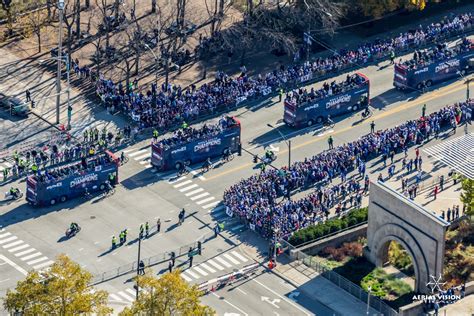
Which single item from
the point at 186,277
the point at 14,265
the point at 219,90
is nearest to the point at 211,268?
the point at 186,277

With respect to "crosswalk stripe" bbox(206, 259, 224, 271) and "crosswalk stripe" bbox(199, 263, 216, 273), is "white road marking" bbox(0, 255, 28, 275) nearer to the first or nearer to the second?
"crosswalk stripe" bbox(199, 263, 216, 273)

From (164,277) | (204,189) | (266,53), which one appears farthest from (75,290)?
(266,53)

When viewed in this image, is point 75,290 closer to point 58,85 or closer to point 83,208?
point 83,208

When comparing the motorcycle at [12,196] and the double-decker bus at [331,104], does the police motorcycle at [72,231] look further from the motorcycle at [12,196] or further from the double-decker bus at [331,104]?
the double-decker bus at [331,104]

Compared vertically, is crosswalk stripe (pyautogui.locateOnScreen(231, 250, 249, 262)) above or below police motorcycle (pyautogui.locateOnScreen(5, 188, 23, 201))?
below

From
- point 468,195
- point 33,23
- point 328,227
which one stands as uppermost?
point 468,195

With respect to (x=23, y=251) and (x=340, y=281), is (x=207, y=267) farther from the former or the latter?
(x=23, y=251)

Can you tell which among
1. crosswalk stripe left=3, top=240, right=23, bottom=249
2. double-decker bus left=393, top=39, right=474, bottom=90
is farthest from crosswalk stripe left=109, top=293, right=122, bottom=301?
double-decker bus left=393, top=39, right=474, bottom=90
